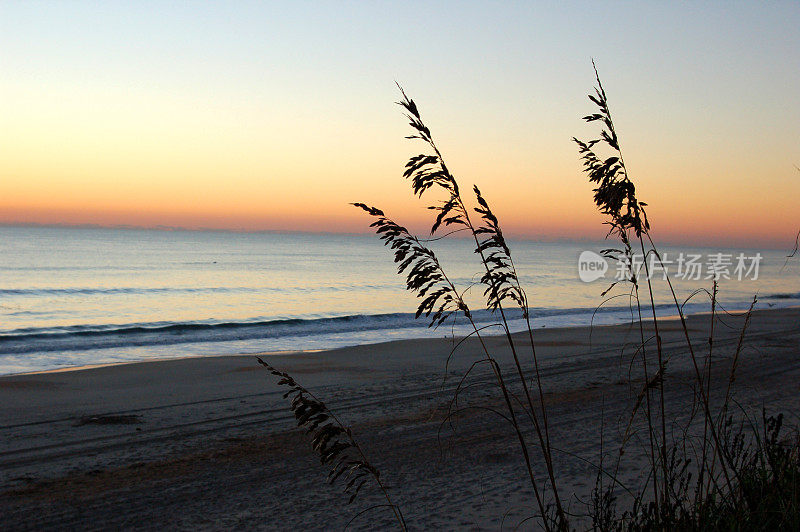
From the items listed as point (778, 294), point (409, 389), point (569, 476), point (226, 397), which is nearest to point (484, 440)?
point (569, 476)

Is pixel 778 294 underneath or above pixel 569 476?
above

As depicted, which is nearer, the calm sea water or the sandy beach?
the sandy beach

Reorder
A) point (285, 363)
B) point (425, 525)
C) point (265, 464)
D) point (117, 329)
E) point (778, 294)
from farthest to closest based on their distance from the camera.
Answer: point (778, 294) < point (117, 329) < point (285, 363) < point (265, 464) < point (425, 525)

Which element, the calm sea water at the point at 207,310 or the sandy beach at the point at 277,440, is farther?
the calm sea water at the point at 207,310

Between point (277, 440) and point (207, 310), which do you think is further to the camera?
point (207, 310)

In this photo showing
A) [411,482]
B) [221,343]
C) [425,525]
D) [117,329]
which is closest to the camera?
[425,525]

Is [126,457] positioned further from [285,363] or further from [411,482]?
[285,363]

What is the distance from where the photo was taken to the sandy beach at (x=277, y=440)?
5.31 metres

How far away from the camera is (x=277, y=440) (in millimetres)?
7473

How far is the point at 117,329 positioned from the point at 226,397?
1388cm

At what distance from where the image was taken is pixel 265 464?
657 cm

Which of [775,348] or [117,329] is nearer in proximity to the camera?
[775,348]

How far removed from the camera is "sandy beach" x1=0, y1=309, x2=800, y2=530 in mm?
5309

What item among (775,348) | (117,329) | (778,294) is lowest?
(117,329)
